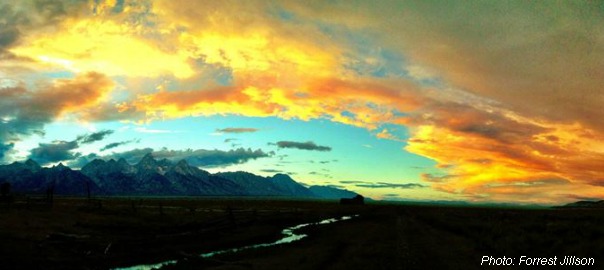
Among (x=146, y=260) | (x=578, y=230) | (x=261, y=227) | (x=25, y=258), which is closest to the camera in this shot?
(x=25, y=258)

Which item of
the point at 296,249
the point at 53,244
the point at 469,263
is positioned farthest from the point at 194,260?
the point at 469,263

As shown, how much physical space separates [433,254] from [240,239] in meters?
18.5

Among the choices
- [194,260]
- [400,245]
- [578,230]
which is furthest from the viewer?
[578,230]

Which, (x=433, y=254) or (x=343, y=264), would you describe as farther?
(x=433, y=254)

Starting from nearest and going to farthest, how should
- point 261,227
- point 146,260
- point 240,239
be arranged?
point 146,260 → point 240,239 → point 261,227

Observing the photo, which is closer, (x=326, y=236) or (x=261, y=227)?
(x=326, y=236)

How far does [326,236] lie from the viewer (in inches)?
1570

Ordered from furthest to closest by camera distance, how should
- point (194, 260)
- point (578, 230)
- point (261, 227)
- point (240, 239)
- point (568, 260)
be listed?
point (261, 227), point (240, 239), point (578, 230), point (194, 260), point (568, 260)

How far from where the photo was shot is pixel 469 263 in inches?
883

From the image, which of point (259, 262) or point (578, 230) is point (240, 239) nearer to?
point (259, 262)

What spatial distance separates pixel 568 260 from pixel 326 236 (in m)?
21.5

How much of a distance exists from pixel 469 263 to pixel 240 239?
21.3 meters

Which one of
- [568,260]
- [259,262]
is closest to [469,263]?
[568,260]

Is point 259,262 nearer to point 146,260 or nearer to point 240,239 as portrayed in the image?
point 146,260
